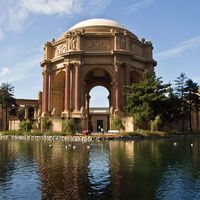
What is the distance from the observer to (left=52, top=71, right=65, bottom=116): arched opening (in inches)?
1938

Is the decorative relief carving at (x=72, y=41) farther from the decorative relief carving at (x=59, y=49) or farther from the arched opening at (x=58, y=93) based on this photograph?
the arched opening at (x=58, y=93)

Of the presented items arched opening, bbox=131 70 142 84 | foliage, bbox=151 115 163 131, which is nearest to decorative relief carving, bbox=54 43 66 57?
arched opening, bbox=131 70 142 84

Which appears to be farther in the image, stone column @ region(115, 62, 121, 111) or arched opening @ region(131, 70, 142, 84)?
arched opening @ region(131, 70, 142, 84)

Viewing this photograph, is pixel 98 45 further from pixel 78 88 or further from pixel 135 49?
pixel 78 88

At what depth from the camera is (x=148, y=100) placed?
113ft

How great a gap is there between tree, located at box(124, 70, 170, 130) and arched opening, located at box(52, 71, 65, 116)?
723 inches

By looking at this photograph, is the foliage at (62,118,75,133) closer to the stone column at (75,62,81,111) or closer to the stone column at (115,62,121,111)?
the stone column at (75,62,81,111)

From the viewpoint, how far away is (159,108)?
35.6 meters

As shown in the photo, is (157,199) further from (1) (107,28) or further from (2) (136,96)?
(1) (107,28)

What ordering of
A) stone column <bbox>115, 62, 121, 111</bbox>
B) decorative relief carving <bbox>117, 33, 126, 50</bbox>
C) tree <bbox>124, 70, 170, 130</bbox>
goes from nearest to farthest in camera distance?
tree <bbox>124, 70, 170, 130</bbox>, stone column <bbox>115, 62, 121, 111</bbox>, decorative relief carving <bbox>117, 33, 126, 50</bbox>

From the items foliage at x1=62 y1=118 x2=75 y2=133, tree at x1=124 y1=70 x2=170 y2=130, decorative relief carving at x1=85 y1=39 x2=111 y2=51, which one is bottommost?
foliage at x1=62 y1=118 x2=75 y2=133

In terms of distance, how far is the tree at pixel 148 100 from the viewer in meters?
34.4

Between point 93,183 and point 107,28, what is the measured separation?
1604 inches

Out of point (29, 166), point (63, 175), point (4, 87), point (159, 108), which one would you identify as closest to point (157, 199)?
point (63, 175)
